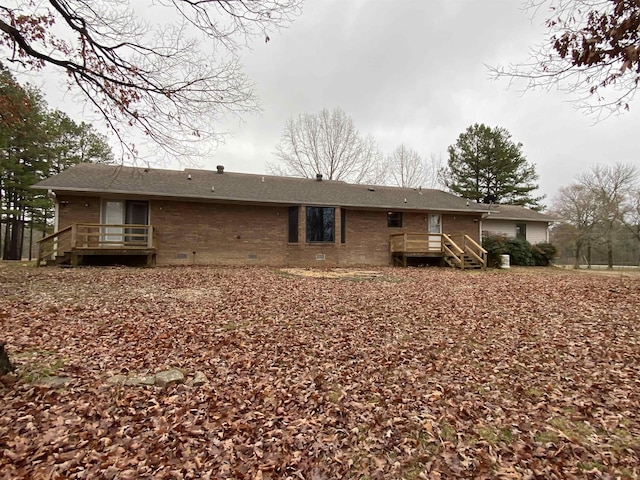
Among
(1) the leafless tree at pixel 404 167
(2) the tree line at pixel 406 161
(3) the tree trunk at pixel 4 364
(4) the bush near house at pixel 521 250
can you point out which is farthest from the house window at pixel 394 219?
(3) the tree trunk at pixel 4 364

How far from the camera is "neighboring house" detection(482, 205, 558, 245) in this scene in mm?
22337

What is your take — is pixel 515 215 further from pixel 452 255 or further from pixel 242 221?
pixel 242 221

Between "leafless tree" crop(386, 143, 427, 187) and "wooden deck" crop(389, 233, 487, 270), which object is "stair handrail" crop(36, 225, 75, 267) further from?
"leafless tree" crop(386, 143, 427, 187)

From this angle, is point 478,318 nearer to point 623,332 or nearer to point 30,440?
point 623,332

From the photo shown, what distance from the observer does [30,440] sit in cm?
273

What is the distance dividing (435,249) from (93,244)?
1579cm

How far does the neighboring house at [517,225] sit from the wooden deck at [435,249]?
5.43 m

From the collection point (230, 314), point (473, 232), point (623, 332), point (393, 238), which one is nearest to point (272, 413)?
point (230, 314)

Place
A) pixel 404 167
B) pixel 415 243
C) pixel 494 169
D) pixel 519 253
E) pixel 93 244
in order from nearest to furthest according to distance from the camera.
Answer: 1. pixel 93 244
2. pixel 415 243
3. pixel 519 253
4. pixel 404 167
5. pixel 494 169

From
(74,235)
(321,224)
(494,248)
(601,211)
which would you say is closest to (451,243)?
(494,248)

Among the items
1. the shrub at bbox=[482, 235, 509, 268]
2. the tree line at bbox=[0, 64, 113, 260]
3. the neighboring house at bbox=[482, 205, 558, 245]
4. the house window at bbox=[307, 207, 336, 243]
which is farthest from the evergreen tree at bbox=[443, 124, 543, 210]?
the tree line at bbox=[0, 64, 113, 260]

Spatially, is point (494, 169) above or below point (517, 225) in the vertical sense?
above

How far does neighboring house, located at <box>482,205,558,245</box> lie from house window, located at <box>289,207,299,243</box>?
1313 cm

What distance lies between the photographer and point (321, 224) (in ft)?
54.1
